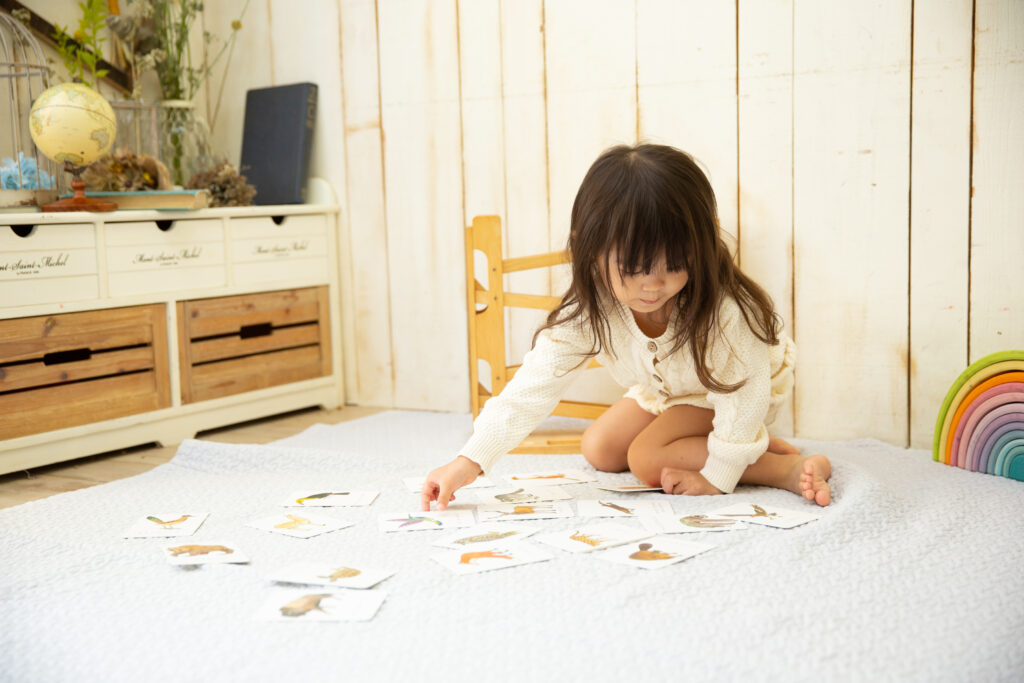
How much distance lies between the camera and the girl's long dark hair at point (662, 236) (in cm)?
157

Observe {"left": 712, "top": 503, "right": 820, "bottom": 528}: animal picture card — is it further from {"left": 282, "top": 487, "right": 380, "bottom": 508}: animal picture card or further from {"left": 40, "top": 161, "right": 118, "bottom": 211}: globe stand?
{"left": 40, "top": 161, "right": 118, "bottom": 211}: globe stand

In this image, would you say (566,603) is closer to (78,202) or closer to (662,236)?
(662,236)

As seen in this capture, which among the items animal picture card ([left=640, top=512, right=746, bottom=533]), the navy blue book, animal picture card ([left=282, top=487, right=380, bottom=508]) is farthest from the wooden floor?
animal picture card ([left=640, top=512, right=746, bottom=533])

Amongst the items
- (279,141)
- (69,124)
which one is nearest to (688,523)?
(69,124)

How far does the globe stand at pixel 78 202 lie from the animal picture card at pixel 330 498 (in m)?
1.01

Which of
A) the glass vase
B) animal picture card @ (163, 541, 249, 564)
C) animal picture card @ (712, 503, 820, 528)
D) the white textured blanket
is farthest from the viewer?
the glass vase

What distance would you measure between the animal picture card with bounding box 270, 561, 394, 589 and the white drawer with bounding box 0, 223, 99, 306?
1209 millimetres

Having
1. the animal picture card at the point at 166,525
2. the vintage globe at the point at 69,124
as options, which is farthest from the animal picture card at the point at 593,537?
the vintage globe at the point at 69,124

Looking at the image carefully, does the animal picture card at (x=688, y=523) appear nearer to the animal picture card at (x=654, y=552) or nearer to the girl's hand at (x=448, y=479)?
the animal picture card at (x=654, y=552)

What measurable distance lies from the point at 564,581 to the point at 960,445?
3.68ft

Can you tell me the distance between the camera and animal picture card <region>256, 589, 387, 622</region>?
1.29 meters

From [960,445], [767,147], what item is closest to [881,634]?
[960,445]

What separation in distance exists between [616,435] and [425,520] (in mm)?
549

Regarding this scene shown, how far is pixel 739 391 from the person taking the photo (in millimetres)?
1774
